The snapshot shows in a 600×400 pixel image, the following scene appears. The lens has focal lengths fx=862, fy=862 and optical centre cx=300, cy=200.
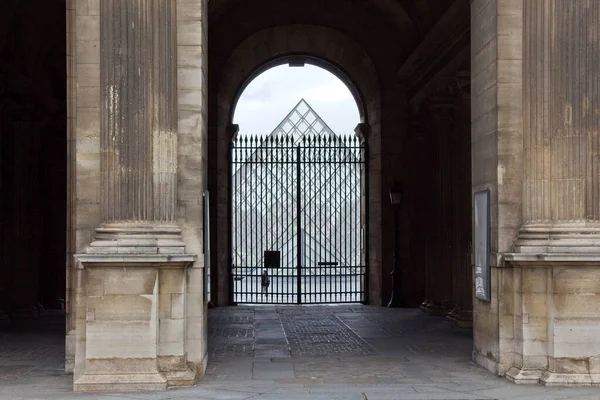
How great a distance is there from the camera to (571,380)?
397 inches

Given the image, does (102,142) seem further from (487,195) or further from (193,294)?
(487,195)

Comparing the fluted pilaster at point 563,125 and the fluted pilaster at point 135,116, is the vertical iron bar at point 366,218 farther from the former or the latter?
the fluted pilaster at point 135,116

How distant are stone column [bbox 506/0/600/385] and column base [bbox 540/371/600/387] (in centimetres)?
1

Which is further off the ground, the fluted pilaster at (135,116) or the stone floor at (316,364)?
the fluted pilaster at (135,116)

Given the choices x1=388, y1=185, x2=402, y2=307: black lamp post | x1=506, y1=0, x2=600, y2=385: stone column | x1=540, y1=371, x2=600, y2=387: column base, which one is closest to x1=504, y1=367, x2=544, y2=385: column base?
x1=506, y1=0, x2=600, y2=385: stone column

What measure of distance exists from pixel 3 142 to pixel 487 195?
38.8 feet

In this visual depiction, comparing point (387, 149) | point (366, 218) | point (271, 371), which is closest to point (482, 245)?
point (271, 371)

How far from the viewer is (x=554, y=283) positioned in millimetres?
10195

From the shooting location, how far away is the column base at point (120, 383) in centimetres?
979

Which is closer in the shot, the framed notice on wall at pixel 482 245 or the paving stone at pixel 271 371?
the paving stone at pixel 271 371

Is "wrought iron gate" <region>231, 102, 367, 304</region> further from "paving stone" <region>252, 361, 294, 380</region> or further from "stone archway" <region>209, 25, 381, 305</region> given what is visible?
"paving stone" <region>252, 361, 294, 380</region>

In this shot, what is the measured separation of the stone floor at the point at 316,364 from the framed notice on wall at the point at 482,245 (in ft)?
3.52

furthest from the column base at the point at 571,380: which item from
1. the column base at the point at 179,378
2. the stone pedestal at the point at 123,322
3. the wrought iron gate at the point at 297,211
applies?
the wrought iron gate at the point at 297,211

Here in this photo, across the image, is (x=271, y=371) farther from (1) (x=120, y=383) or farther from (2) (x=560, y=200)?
(2) (x=560, y=200)
